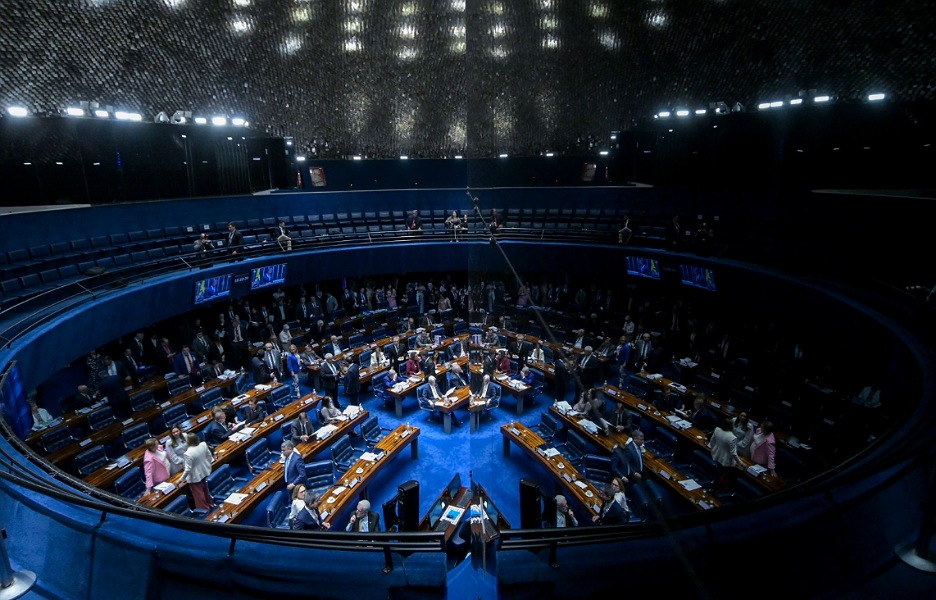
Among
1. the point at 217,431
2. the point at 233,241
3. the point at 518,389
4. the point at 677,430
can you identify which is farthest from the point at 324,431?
the point at 233,241

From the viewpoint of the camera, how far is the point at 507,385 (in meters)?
9.72

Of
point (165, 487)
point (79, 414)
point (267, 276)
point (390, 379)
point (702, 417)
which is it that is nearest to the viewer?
point (165, 487)

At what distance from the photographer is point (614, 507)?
5.65m

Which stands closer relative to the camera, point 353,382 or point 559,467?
point 559,467

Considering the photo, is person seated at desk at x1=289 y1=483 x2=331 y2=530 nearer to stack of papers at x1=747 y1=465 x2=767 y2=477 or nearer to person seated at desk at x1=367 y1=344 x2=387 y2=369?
person seated at desk at x1=367 y1=344 x2=387 y2=369

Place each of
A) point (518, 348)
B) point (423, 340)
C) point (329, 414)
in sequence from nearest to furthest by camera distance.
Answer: point (329, 414), point (518, 348), point (423, 340)

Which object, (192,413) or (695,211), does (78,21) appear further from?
(695,211)

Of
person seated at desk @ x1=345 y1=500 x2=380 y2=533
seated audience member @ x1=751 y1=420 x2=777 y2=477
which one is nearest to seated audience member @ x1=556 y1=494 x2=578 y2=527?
person seated at desk @ x1=345 y1=500 x2=380 y2=533

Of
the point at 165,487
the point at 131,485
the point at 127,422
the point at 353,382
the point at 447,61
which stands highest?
the point at 447,61

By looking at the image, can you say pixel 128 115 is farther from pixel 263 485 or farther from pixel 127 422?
pixel 263 485

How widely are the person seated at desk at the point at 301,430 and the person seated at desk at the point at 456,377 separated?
3321 millimetres

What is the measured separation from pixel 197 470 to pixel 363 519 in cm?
264

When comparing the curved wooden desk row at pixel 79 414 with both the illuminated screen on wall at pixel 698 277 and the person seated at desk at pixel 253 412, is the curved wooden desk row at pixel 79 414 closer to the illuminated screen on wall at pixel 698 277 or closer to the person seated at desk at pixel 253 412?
the person seated at desk at pixel 253 412

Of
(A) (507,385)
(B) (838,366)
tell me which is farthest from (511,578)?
(B) (838,366)
